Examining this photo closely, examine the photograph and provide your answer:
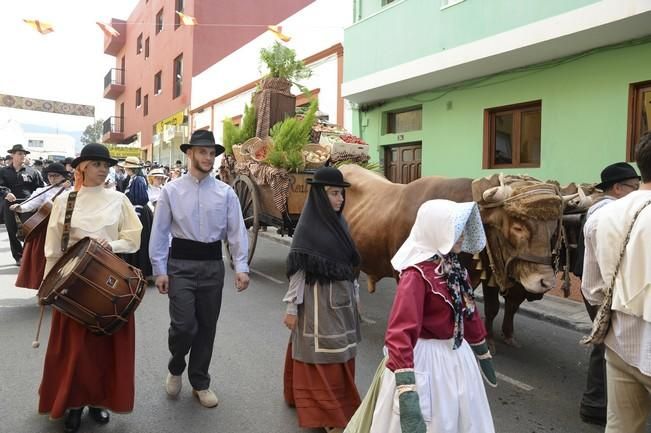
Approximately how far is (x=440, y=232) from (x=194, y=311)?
216 centimetres

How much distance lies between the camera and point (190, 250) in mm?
3703

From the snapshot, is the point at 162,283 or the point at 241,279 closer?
the point at 162,283

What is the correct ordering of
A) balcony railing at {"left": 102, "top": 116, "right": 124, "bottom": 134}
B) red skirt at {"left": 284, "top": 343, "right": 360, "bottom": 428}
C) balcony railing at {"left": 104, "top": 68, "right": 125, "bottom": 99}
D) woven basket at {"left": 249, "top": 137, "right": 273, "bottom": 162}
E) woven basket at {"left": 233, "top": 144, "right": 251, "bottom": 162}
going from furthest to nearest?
balcony railing at {"left": 102, "top": 116, "right": 124, "bottom": 134} → balcony railing at {"left": 104, "top": 68, "right": 125, "bottom": 99} → woven basket at {"left": 233, "top": 144, "right": 251, "bottom": 162} → woven basket at {"left": 249, "top": 137, "right": 273, "bottom": 162} → red skirt at {"left": 284, "top": 343, "right": 360, "bottom": 428}

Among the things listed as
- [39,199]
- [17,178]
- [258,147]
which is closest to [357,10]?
[258,147]

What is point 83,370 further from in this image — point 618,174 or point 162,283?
point 618,174

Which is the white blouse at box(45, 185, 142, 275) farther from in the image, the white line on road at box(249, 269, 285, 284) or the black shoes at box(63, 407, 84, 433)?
the white line on road at box(249, 269, 285, 284)

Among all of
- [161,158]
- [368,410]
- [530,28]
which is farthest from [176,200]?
[161,158]

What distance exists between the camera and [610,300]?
2.38 meters

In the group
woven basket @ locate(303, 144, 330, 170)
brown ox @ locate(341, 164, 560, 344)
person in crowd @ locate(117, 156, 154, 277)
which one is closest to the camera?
brown ox @ locate(341, 164, 560, 344)

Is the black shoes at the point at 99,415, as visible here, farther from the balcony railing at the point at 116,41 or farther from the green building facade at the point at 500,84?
the balcony railing at the point at 116,41

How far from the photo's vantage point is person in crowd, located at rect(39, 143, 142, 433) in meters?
3.33

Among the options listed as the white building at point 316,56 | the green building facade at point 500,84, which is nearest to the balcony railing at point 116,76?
the white building at point 316,56

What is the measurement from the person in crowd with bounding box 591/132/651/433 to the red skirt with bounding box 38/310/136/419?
2.80 m

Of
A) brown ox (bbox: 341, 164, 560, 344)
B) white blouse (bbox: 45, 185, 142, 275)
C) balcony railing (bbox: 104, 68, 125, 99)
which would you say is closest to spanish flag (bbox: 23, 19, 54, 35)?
brown ox (bbox: 341, 164, 560, 344)
